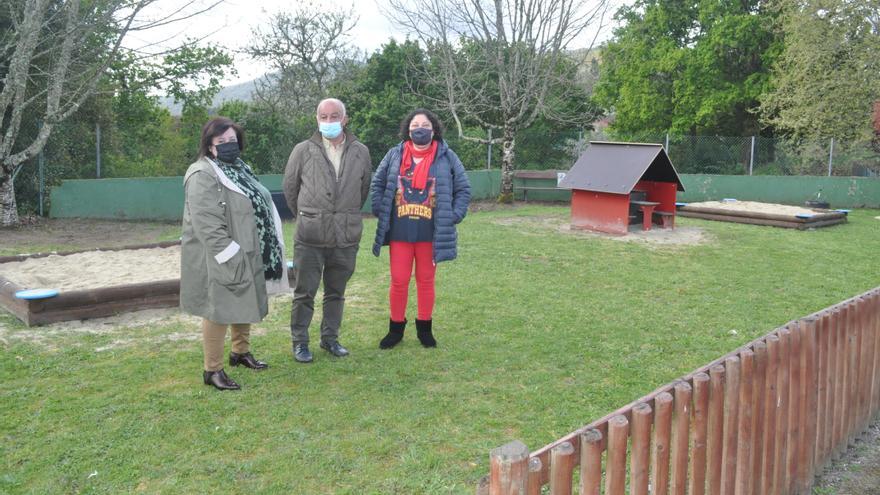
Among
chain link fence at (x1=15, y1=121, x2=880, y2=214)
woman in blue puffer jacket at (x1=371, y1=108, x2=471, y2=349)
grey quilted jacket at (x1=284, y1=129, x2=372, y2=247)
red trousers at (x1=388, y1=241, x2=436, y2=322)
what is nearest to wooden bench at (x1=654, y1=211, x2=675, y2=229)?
chain link fence at (x1=15, y1=121, x2=880, y2=214)

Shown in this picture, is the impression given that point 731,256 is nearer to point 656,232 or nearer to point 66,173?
point 656,232

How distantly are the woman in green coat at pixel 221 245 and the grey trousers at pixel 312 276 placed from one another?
1.28 ft

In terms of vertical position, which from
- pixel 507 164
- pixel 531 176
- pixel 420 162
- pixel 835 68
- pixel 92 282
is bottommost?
pixel 92 282

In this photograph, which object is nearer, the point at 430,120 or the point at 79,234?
the point at 430,120

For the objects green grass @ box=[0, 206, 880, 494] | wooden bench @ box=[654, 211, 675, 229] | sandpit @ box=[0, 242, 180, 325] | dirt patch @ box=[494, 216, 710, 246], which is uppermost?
wooden bench @ box=[654, 211, 675, 229]

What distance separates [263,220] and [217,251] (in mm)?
483

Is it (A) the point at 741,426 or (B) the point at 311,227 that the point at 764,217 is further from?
(A) the point at 741,426

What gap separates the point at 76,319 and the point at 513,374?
3678 millimetres

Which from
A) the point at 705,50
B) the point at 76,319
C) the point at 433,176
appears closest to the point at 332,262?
the point at 433,176

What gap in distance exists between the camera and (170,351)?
526cm

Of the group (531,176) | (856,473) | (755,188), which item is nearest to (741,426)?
(856,473)

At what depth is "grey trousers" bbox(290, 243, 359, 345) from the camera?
4.93 metres

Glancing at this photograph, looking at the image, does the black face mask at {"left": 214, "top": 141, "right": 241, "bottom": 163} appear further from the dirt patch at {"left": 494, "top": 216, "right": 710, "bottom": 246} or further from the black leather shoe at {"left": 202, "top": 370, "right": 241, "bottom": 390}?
the dirt patch at {"left": 494, "top": 216, "right": 710, "bottom": 246}

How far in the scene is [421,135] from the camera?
5105mm
